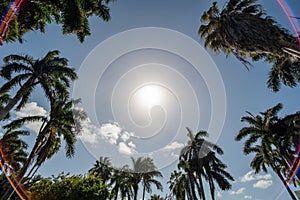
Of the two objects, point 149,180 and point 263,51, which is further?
point 149,180

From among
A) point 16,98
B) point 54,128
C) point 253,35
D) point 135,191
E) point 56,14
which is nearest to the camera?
point 253,35

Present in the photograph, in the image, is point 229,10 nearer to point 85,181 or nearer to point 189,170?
point 85,181

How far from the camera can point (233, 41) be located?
431 inches

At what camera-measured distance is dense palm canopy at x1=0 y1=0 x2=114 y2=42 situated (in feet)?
35.3

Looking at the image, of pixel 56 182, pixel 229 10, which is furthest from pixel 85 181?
pixel 229 10

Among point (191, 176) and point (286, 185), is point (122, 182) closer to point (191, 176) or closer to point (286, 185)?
point (191, 176)

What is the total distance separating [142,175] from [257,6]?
35259 millimetres

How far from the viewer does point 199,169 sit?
32094mm

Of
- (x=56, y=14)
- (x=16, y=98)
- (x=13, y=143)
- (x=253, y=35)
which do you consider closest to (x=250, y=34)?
(x=253, y=35)

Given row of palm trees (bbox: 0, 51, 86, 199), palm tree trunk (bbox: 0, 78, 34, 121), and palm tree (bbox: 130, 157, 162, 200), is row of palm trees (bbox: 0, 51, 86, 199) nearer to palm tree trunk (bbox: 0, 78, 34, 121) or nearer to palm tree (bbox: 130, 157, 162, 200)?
palm tree trunk (bbox: 0, 78, 34, 121)

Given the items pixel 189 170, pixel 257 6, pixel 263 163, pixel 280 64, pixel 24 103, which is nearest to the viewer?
pixel 257 6

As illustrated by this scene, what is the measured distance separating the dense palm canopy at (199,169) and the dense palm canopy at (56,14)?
25004 millimetres

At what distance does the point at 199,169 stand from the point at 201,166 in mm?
567

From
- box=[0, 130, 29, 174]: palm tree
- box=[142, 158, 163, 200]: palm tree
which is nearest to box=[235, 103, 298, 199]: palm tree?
box=[142, 158, 163, 200]: palm tree
